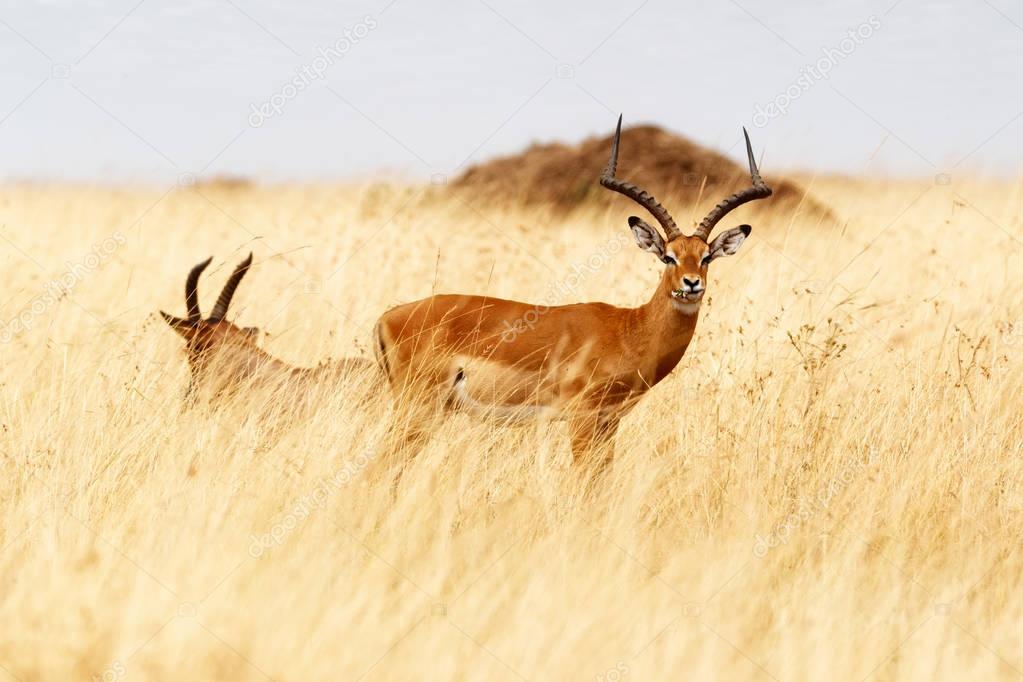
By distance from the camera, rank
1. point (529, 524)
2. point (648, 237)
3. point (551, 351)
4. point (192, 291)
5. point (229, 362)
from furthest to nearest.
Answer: point (192, 291), point (229, 362), point (648, 237), point (551, 351), point (529, 524)

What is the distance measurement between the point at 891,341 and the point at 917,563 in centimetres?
395

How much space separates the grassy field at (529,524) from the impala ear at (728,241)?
0.84m

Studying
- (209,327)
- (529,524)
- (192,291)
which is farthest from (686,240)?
(192,291)

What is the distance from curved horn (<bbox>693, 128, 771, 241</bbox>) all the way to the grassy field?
860 mm

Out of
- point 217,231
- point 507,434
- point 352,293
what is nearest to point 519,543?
point 507,434

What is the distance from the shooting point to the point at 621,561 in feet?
18.7

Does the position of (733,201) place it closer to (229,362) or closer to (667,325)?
(667,325)

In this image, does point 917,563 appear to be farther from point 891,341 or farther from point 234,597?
point 891,341

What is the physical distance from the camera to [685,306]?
24.3 feet

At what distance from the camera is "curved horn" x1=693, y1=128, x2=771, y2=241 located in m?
7.47

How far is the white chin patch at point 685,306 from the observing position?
24.3 feet

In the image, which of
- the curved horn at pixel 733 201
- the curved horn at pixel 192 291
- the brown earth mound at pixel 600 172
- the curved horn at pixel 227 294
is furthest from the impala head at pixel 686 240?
the brown earth mound at pixel 600 172

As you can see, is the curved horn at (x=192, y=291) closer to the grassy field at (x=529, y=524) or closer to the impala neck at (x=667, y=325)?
the grassy field at (x=529, y=524)

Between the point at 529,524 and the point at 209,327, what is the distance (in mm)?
3616
